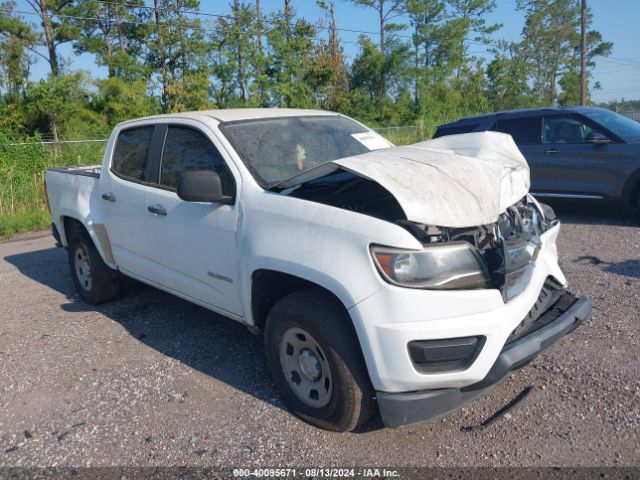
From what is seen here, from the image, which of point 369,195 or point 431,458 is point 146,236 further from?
point 431,458

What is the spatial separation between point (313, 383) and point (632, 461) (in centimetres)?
168

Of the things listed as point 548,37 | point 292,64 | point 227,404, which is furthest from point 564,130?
point 548,37

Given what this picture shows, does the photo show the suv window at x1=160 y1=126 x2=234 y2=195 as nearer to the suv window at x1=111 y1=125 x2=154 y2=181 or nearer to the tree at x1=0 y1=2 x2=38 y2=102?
the suv window at x1=111 y1=125 x2=154 y2=181

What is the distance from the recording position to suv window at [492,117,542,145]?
349 inches

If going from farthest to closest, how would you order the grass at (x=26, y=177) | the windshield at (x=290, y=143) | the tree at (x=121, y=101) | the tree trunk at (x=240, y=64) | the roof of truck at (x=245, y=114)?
the tree trunk at (x=240, y=64)
the tree at (x=121, y=101)
the grass at (x=26, y=177)
the roof of truck at (x=245, y=114)
the windshield at (x=290, y=143)

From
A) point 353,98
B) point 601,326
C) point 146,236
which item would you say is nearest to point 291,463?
point 146,236

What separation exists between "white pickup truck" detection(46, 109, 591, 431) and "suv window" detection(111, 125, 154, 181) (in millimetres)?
287

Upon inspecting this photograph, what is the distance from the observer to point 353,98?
33156mm

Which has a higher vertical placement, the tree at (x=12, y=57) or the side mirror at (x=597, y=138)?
the tree at (x=12, y=57)

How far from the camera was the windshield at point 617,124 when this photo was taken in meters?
8.08

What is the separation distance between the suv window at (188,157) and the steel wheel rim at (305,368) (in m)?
1.09

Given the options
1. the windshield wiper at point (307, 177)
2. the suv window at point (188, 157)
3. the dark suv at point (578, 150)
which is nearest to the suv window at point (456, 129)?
the dark suv at point (578, 150)

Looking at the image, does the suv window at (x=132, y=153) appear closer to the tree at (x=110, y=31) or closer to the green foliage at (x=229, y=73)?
the green foliage at (x=229, y=73)

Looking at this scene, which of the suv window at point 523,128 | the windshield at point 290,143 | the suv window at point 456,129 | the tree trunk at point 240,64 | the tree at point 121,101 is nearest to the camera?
the windshield at point 290,143
